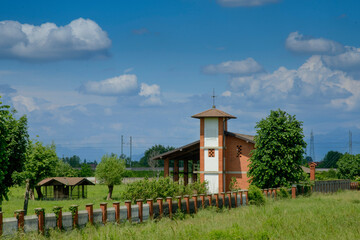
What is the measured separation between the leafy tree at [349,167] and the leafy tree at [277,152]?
25.2m

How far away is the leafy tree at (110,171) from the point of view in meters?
45.7

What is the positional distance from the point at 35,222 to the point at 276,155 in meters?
23.2

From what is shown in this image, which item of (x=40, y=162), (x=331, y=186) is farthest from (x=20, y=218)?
(x=331, y=186)

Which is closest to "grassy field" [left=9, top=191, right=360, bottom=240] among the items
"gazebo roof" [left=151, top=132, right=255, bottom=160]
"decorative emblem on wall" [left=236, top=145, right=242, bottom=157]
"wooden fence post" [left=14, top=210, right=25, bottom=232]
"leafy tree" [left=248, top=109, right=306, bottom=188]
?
"wooden fence post" [left=14, top=210, right=25, bottom=232]

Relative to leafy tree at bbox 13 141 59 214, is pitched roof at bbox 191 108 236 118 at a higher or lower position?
higher

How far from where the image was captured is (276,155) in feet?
112

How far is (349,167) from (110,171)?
31.2 metres

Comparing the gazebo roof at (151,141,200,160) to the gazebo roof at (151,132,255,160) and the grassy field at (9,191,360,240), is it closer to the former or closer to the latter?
the gazebo roof at (151,132,255,160)

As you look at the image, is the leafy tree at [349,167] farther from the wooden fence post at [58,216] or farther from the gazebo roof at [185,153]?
the wooden fence post at [58,216]

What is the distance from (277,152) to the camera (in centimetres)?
3416

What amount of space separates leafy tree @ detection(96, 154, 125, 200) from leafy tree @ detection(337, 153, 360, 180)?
96.4 feet

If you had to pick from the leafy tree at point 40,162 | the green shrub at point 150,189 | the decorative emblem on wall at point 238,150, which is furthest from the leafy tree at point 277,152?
the leafy tree at point 40,162

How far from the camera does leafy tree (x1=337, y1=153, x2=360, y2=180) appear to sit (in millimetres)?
56781

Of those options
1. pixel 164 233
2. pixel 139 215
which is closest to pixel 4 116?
pixel 139 215
